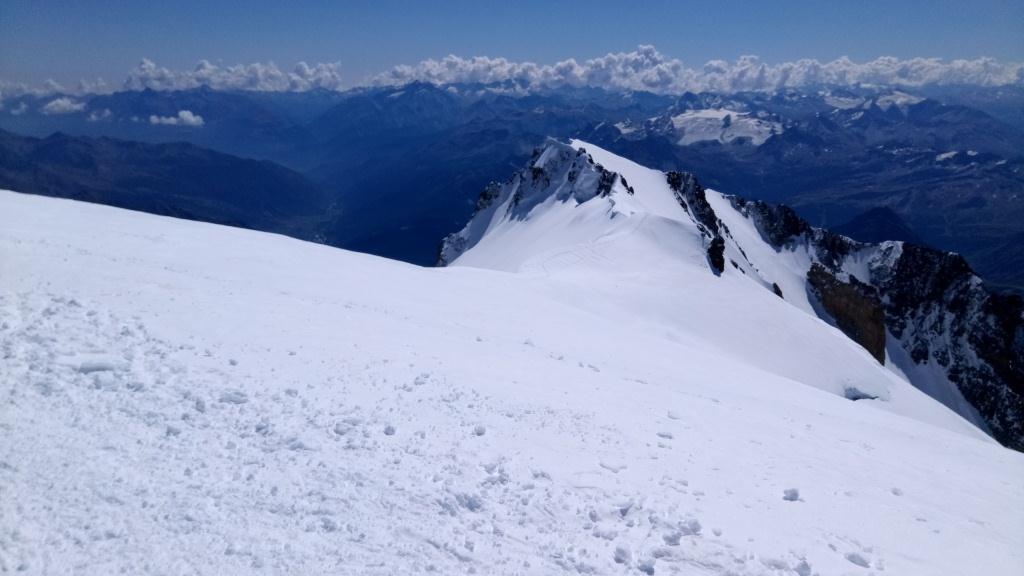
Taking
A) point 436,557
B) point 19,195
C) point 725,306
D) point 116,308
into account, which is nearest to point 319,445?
point 436,557

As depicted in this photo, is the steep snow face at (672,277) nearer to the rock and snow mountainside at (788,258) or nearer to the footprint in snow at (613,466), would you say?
the rock and snow mountainside at (788,258)

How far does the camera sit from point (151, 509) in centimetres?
872

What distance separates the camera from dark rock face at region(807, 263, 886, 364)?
9725 centimetres

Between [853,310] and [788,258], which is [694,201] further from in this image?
[853,310]

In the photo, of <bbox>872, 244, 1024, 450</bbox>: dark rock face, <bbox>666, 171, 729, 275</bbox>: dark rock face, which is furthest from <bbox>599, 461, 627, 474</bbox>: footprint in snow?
<bbox>872, 244, 1024, 450</bbox>: dark rock face

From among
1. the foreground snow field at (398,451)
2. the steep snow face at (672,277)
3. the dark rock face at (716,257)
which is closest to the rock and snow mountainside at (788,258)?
the dark rock face at (716,257)

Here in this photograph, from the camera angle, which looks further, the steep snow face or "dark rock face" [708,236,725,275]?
"dark rock face" [708,236,725,275]

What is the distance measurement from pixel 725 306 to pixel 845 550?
1538 inches

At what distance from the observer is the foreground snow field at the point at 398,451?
8703 mm

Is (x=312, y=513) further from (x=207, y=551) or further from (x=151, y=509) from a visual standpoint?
(x=151, y=509)

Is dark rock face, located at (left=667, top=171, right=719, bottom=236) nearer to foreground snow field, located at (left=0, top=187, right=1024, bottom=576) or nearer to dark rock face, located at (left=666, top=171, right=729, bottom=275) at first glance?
dark rock face, located at (left=666, top=171, right=729, bottom=275)

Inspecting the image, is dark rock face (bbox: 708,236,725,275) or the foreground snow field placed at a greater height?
dark rock face (bbox: 708,236,725,275)

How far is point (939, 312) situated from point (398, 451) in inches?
5171

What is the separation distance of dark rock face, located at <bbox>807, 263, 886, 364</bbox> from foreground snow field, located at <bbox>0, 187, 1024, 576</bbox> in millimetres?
82631
